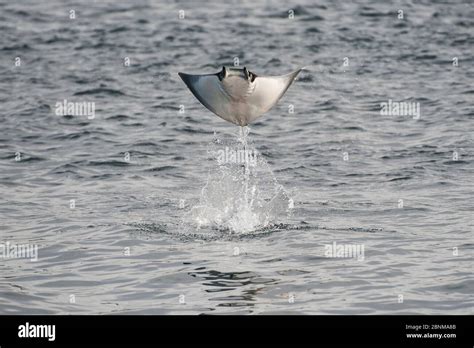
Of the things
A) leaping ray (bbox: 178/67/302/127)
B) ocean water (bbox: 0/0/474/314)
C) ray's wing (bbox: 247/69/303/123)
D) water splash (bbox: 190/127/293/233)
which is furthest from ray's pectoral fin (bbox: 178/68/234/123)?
ocean water (bbox: 0/0/474/314)

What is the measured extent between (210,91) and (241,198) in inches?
115

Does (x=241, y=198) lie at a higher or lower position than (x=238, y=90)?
lower

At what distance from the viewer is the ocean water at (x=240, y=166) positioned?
10.3m

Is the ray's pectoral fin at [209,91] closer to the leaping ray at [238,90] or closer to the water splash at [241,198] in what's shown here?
the leaping ray at [238,90]

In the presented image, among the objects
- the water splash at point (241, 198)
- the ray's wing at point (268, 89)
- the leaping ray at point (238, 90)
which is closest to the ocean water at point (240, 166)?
the water splash at point (241, 198)

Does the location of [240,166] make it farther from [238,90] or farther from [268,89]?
[238,90]

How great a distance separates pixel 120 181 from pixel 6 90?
25.3 feet

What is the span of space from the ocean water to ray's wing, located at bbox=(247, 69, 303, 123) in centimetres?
191

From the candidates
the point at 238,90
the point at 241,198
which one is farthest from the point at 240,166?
the point at 238,90

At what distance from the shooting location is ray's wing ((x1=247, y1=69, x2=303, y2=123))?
35.9 feet

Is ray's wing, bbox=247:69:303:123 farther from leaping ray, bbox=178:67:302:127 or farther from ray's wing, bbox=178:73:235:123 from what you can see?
ray's wing, bbox=178:73:235:123

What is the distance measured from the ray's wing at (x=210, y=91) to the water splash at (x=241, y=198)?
696 mm

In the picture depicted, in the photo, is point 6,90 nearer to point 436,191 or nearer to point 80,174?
point 80,174

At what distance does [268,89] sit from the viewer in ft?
36.0
